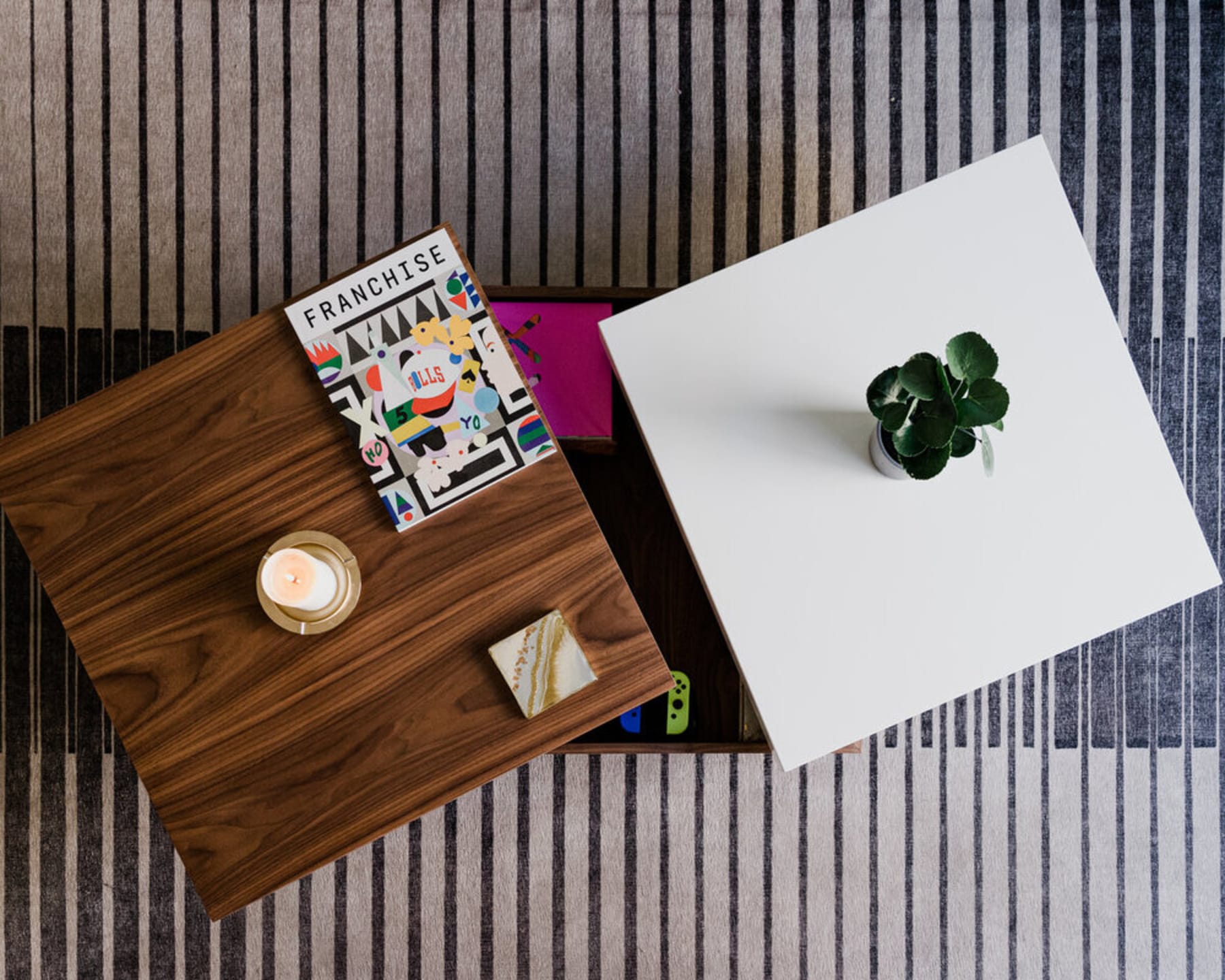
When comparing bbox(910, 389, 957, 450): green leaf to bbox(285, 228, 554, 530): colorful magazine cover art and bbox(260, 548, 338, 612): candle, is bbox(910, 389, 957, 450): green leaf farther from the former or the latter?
bbox(260, 548, 338, 612): candle

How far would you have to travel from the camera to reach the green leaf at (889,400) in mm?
833

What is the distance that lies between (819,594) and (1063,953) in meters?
0.86

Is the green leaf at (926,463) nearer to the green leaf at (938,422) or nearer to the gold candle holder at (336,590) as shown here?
the green leaf at (938,422)

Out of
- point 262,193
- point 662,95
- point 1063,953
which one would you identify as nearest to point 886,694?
point 1063,953

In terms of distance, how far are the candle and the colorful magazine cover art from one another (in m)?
0.10

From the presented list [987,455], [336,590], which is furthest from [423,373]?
[987,455]

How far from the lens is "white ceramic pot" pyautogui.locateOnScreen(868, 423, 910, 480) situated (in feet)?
2.97

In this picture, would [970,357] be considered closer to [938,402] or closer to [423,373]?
[938,402]

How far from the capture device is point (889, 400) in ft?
2.78

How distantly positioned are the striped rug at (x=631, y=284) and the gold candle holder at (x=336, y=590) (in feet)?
1.96

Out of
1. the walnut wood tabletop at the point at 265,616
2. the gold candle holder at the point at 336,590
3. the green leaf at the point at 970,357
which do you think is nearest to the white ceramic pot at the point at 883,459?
the green leaf at the point at 970,357

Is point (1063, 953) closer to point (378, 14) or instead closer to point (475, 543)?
point (475, 543)

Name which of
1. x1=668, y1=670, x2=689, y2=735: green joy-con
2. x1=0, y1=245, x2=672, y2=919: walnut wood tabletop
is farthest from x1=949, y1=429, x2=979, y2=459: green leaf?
x1=668, y1=670, x2=689, y2=735: green joy-con

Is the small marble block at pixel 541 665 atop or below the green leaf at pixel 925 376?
below
